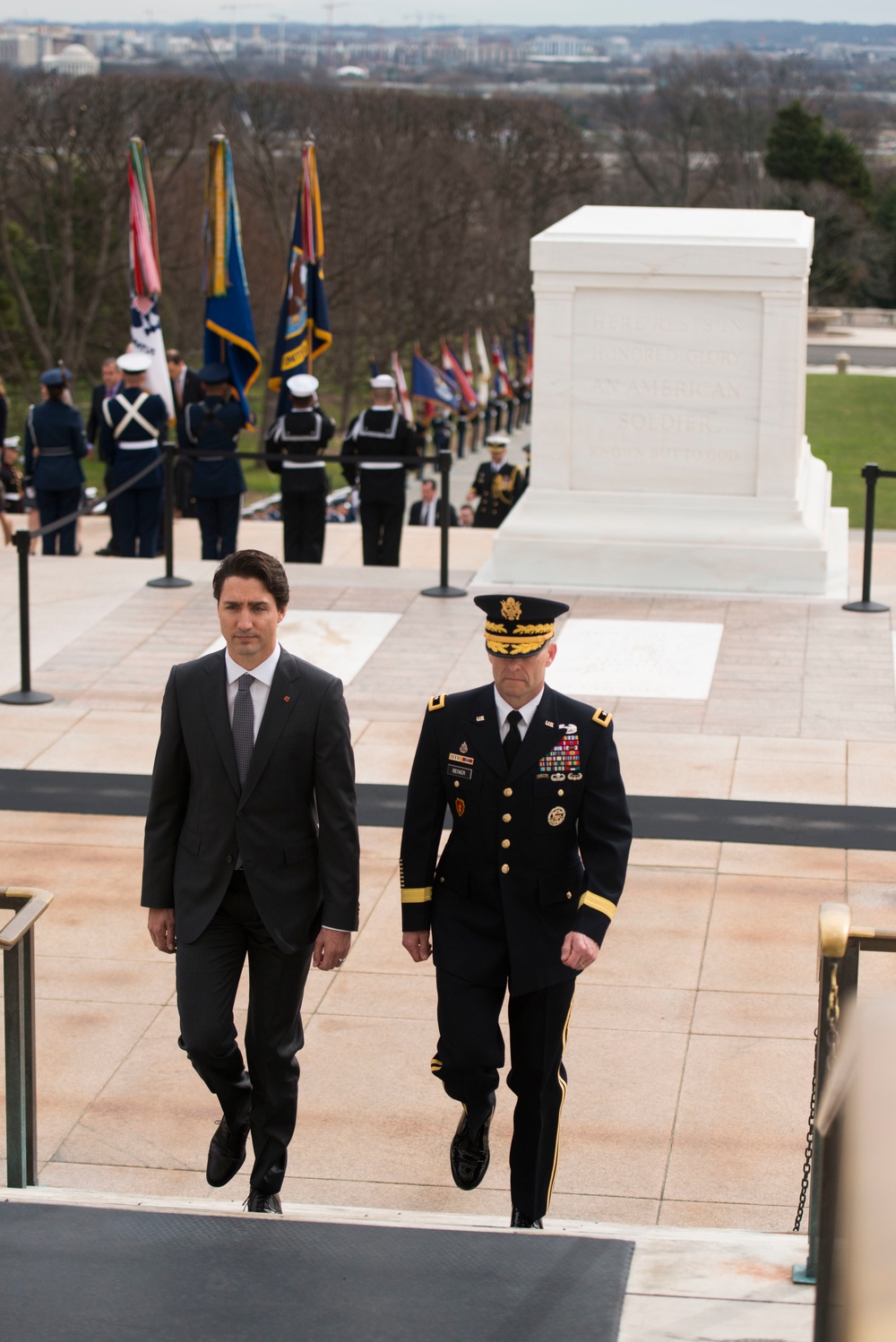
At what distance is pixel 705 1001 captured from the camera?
5312 mm

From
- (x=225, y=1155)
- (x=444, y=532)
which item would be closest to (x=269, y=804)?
(x=225, y=1155)

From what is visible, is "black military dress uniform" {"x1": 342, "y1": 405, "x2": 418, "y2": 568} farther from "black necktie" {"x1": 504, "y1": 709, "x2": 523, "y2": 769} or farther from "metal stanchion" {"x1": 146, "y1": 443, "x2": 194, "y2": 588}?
"black necktie" {"x1": 504, "y1": 709, "x2": 523, "y2": 769}

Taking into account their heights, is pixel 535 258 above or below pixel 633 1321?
above

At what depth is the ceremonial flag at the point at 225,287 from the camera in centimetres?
1512

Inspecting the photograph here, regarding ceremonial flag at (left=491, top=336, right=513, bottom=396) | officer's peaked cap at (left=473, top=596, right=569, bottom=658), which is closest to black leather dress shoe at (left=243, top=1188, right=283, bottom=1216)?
officer's peaked cap at (left=473, top=596, right=569, bottom=658)

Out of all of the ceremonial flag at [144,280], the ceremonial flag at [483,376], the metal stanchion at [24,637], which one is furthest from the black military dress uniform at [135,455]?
the ceremonial flag at [483,376]

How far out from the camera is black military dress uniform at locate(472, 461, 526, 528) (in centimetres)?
1414

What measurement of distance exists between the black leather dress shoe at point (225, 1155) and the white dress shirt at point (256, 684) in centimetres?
92

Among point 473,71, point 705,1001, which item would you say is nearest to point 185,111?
point 705,1001

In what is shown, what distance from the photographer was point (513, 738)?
4.05 m

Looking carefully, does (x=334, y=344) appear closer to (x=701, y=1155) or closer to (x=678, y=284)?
(x=678, y=284)

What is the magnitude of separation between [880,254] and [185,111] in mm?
33975

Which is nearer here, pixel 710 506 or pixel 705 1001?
pixel 705 1001

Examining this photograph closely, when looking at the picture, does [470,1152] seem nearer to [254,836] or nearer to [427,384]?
[254,836]
